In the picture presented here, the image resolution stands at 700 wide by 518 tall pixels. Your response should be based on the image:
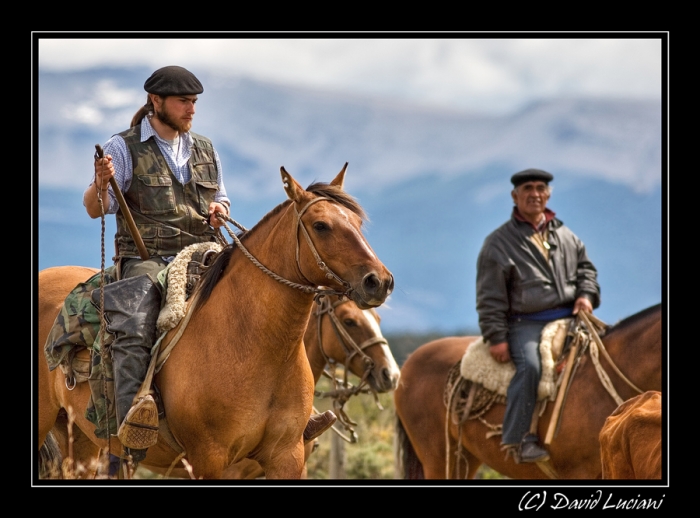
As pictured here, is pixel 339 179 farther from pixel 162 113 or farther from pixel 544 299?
pixel 544 299

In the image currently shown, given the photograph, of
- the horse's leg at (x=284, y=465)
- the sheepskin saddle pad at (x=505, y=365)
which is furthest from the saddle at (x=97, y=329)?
the sheepskin saddle pad at (x=505, y=365)

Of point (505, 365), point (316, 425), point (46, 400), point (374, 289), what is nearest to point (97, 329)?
point (46, 400)

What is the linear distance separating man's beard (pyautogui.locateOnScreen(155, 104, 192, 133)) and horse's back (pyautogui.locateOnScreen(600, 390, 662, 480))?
3.69 meters

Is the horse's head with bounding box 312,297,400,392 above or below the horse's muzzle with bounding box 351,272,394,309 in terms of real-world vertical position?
below

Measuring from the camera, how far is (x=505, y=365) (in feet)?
35.0

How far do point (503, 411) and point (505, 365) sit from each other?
46 centimetres

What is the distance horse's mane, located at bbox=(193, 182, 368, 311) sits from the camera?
7152 millimetres

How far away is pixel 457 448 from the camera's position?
37.6 feet

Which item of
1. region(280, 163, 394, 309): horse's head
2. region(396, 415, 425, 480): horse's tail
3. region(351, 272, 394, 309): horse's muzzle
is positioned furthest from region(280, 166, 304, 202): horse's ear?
region(396, 415, 425, 480): horse's tail

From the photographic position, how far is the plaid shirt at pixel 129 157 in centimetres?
791

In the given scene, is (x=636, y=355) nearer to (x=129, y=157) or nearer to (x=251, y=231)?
(x=251, y=231)

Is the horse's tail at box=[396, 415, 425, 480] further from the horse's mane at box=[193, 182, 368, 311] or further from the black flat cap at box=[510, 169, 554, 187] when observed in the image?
the horse's mane at box=[193, 182, 368, 311]
